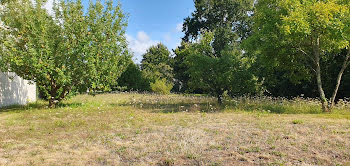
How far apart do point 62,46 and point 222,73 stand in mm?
7478

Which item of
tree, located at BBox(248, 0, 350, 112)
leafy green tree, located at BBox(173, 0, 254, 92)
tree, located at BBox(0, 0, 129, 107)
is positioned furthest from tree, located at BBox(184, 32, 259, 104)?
leafy green tree, located at BBox(173, 0, 254, 92)

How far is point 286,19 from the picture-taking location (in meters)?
9.46

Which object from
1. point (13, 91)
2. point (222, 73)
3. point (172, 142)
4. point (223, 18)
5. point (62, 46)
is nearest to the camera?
point (172, 142)

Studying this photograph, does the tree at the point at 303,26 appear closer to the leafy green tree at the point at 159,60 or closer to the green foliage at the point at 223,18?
the green foliage at the point at 223,18

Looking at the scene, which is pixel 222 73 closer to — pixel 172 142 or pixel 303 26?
pixel 303 26

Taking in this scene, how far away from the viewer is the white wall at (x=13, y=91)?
12.9 meters

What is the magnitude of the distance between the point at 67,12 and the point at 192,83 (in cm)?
694

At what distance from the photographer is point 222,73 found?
43.2 feet

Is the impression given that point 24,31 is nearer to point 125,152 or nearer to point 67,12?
point 67,12

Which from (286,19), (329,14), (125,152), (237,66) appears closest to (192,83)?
(237,66)

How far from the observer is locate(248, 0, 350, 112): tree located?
30.9ft

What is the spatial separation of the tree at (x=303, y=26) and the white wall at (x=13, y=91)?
1076cm

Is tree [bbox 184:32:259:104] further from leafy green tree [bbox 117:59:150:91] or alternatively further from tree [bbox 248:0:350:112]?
leafy green tree [bbox 117:59:150:91]

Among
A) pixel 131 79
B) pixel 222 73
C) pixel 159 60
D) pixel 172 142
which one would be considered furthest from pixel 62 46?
pixel 159 60
